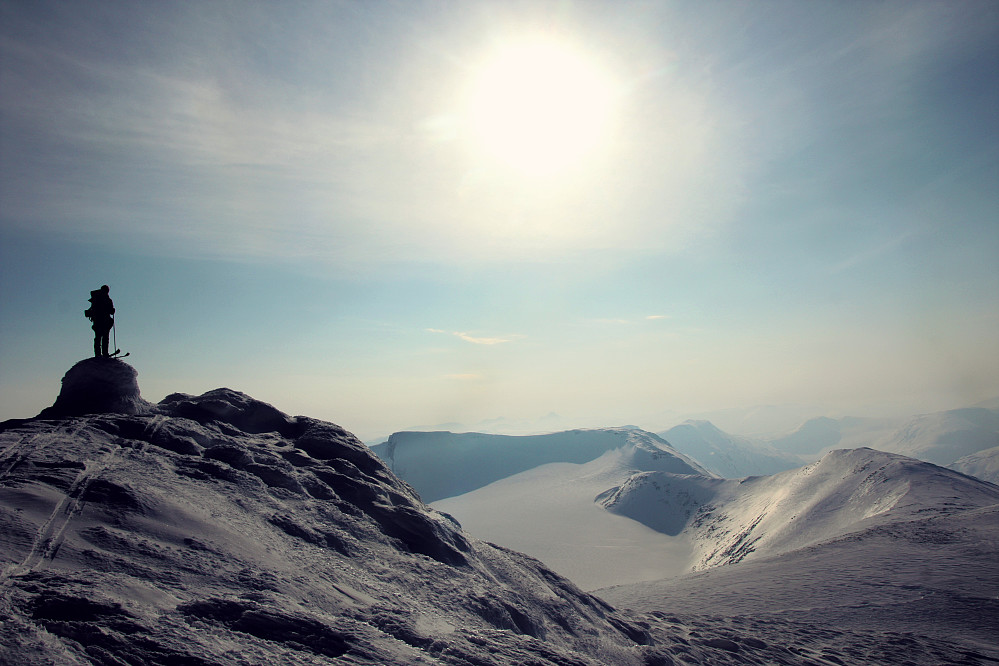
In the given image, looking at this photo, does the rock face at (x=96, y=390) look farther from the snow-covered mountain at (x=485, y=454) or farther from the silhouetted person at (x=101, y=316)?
the snow-covered mountain at (x=485, y=454)

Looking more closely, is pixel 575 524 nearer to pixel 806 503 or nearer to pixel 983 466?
pixel 806 503

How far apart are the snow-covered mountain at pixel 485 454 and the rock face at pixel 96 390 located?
6157 cm

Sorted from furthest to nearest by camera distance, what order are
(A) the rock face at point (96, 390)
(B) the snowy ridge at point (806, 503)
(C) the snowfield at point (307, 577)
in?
(B) the snowy ridge at point (806, 503) < (A) the rock face at point (96, 390) < (C) the snowfield at point (307, 577)

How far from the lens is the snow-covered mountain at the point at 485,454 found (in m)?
74.8

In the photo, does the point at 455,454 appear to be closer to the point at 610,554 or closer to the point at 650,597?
the point at 610,554

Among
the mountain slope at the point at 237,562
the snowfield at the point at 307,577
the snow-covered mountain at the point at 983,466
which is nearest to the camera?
the mountain slope at the point at 237,562

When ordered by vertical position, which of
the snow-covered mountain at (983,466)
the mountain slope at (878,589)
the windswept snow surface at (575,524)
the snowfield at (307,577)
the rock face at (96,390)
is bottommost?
the snow-covered mountain at (983,466)

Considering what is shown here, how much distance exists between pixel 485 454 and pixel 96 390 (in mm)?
72001

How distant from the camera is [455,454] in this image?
8350 cm

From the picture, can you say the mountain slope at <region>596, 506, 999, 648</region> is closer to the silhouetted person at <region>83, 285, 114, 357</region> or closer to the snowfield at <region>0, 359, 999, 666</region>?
the snowfield at <region>0, 359, 999, 666</region>

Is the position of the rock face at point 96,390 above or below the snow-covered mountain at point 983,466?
above

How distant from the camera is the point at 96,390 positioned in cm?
1334

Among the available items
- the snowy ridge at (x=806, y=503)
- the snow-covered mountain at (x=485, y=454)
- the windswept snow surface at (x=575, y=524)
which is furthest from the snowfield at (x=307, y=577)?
the snow-covered mountain at (x=485, y=454)

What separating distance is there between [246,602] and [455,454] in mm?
78479
